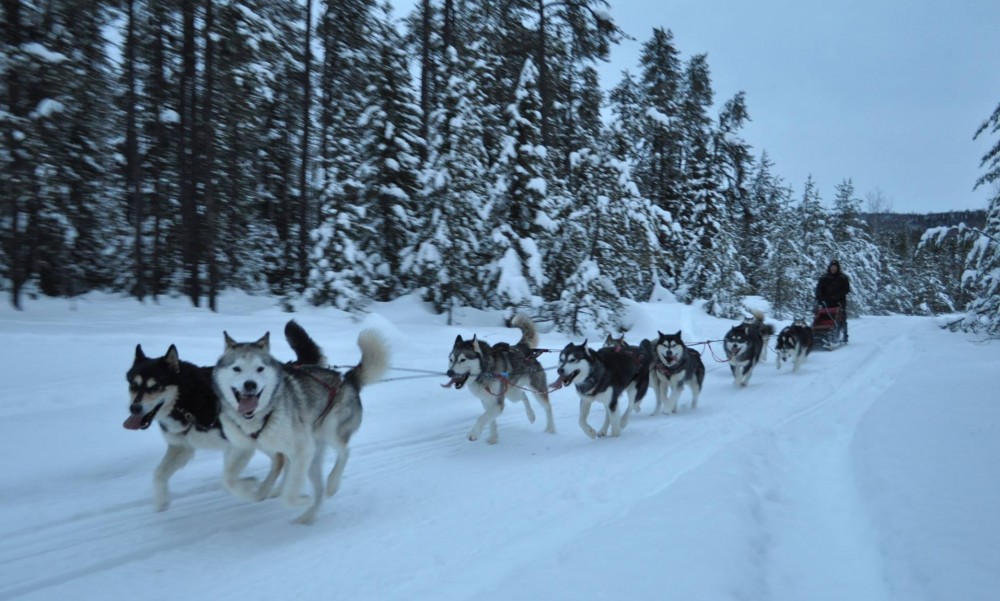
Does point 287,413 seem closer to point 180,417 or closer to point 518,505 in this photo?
point 180,417

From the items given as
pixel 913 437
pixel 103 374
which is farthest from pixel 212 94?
pixel 913 437

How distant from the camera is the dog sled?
1355cm

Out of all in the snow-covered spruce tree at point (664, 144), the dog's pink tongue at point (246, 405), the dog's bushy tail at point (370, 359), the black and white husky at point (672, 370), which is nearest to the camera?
the dog's pink tongue at point (246, 405)

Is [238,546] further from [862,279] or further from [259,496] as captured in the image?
[862,279]

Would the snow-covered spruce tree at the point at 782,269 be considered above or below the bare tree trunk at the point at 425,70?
below

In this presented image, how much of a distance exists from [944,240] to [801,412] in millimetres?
7131

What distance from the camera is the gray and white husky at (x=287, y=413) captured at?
145 inches

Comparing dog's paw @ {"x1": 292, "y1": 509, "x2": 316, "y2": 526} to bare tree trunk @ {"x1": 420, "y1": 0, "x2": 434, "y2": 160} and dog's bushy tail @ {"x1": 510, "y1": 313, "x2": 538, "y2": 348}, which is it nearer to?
dog's bushy tail @ {"x1": 510, "y1": 313, "x2": 538, "y2": 348}

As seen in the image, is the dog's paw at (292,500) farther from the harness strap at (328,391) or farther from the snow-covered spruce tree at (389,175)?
the snow-covered spruce tree at (389,175)

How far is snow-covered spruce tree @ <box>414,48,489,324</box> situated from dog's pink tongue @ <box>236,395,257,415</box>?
9.14 metres

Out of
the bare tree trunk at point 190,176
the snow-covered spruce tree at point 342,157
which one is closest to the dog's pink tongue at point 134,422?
the snow-covered spruce tree at point 342,157

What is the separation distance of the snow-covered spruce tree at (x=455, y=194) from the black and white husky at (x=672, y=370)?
6.07 metres

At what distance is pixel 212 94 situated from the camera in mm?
11586

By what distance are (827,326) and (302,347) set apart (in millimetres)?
13066
